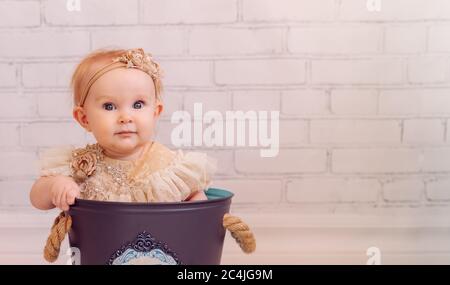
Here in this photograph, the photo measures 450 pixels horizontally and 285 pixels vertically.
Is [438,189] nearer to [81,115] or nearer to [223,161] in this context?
[223,161]

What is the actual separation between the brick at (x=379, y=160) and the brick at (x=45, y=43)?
57 cm

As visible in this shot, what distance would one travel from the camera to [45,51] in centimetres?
114

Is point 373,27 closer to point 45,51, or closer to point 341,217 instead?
point 341,217

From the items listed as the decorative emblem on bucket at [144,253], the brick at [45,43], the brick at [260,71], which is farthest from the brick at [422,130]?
the brick at [45,43]

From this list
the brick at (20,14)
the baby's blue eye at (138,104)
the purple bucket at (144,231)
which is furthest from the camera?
the brick at (20,14)

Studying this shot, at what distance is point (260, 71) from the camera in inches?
46.0

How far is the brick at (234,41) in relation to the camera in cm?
115

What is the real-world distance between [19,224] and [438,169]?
89 centimetres

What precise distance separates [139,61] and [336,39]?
0.43 m

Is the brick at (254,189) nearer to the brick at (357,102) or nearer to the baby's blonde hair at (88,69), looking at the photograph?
the brick at (357,102)

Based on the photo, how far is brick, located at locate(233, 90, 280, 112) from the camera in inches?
46.2

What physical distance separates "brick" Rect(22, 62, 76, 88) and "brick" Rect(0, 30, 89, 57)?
0.02 meters

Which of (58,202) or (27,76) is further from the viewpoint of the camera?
(27,76)

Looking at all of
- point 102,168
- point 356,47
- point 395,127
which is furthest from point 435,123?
point 102,168
